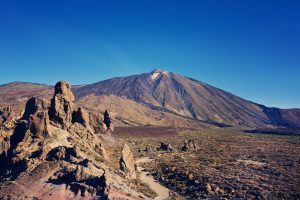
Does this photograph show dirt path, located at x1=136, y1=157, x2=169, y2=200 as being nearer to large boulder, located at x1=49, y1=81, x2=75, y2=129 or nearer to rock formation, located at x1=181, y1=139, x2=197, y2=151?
large boulder, located at x1=49, y1=81, x2=75, y2=129

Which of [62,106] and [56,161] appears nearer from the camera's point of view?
[56,161]

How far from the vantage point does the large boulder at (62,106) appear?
56.0 m

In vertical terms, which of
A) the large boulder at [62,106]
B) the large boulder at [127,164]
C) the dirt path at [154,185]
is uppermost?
the large boulder at [62,106]

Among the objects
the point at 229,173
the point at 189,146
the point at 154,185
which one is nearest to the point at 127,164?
the point at 154,185

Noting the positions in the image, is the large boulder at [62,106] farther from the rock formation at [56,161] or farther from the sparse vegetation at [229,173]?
the sparse vegetation at [229,173]

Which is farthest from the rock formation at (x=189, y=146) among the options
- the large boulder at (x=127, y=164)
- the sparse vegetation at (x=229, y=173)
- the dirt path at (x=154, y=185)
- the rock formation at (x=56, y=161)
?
the large boulder at (x=127, y=164)

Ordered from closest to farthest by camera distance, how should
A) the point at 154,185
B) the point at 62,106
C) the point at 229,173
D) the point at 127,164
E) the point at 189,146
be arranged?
the point at 154,185
the point at 127,164
the point at 229,173
the point at 62,106
the point at 189,146

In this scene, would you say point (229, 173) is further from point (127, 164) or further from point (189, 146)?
point (189, 146)

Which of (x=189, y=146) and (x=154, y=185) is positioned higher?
(x=189, y=146)

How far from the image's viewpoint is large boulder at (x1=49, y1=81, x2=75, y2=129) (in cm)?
5597

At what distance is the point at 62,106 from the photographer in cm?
5831

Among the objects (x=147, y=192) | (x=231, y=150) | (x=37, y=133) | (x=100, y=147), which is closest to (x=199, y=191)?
(x=147, y=192)

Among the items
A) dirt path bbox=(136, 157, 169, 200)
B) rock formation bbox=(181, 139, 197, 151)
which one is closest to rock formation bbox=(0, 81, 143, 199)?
dirt path bbox=(136, 157, 169, 200)

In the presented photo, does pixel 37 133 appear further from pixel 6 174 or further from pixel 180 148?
pixel 180 148
